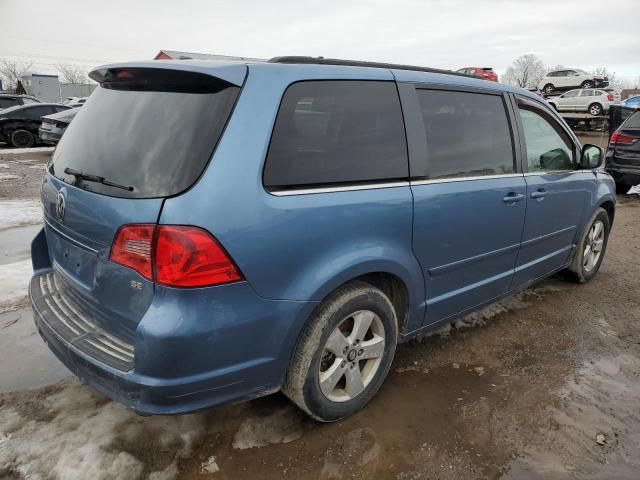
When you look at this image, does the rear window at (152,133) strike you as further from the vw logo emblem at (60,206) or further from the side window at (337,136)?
the side window at (337,136)

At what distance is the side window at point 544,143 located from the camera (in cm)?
353

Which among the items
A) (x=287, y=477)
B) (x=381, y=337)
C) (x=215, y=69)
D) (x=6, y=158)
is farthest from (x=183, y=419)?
(x=6, y=158)

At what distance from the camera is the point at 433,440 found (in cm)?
244

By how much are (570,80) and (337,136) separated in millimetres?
32902

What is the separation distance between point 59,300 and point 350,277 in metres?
1.52

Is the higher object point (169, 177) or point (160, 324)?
point (169, 177)

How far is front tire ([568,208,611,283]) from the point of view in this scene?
4434 millimetres

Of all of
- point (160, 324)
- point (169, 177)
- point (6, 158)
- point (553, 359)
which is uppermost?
point (169, 177)

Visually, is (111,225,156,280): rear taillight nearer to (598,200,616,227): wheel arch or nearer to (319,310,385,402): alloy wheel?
(319,310,385,402): alloy wheel

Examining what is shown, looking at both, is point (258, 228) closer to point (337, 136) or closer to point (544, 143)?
point (337, 136)

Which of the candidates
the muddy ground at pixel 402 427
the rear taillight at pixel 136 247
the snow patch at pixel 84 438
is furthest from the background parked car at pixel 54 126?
the rear taillight at pixel 136 247

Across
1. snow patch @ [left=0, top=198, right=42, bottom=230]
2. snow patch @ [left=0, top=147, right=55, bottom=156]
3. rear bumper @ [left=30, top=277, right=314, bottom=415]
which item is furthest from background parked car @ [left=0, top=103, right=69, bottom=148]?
Answer: rear bumper @ [left=30, top=277, right=314, bottom=415]

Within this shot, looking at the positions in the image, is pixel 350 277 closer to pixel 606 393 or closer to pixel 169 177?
pixel 169 177

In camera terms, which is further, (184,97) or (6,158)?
(6,158)
